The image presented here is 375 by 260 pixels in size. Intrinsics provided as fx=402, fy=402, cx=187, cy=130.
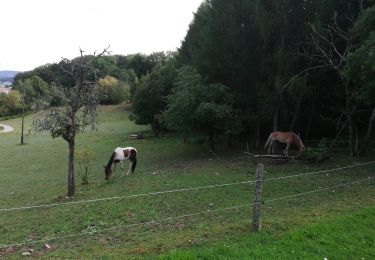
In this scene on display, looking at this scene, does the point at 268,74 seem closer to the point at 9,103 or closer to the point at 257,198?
the point at 257,198

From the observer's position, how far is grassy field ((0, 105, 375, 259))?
7355mm

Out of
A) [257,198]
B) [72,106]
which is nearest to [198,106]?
[72,106]

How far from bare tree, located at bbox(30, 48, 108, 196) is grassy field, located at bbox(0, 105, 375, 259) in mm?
2565

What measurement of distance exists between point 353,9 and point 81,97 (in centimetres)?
1480

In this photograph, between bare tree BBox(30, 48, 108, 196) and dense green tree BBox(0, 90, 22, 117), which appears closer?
bare tree BBox(30, 48, 108, 196)

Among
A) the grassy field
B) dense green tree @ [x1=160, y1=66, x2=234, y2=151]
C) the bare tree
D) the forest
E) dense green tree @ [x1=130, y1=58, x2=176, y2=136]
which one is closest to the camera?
the grassy field

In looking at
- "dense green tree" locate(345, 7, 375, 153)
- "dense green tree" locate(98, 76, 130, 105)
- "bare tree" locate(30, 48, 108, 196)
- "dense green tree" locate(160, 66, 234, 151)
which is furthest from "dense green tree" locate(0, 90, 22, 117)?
"dense green tree" locate(345, 7, 375, 153)

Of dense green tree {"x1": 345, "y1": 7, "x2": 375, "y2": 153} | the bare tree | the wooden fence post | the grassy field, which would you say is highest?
dense green tree {"x1": 345, "y1": 7, "x2": 375, "y2": 153}

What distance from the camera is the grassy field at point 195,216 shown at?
7.36m

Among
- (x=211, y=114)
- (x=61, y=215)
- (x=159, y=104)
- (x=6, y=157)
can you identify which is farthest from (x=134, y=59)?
(x=61, y=215)

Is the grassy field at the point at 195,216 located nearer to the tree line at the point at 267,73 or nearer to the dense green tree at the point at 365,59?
the dense green tree at the point at 365,59

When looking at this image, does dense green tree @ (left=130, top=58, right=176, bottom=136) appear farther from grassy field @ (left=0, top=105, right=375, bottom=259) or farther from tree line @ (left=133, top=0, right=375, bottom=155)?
grassy field @ (left=0, top=105, right=375, bottom=259)

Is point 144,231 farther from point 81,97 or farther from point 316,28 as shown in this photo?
point 316,28

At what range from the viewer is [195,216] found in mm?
10141
